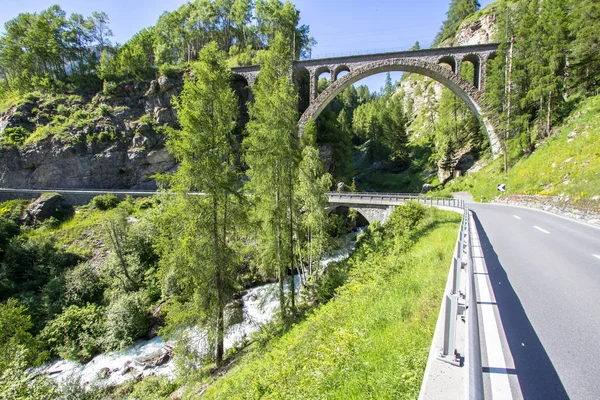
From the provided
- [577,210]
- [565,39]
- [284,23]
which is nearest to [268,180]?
[577,210]

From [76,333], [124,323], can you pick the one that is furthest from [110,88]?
[124,323]

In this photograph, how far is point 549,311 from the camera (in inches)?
162

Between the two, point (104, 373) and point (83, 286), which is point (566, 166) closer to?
point (104, 373)

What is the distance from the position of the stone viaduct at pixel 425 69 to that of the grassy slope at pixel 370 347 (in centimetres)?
3104

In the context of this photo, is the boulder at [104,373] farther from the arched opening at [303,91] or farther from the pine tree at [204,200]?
the arched opening at [303,91]

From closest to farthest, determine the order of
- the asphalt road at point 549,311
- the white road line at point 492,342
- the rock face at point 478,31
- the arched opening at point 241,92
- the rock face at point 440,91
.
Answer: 1. the white road line at point 492,342
2. the asphalt road at point 549,311
3. the rock face at point 440,91
4. the arched opening at point 241,92
5. the rock face at point 478,31

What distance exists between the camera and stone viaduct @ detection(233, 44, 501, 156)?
1280 inches

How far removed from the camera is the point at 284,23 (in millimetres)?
43812

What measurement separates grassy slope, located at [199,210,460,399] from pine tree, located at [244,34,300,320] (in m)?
6.12

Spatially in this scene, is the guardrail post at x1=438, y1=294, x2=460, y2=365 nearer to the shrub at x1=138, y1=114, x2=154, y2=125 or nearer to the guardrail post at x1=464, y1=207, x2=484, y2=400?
the guardrail post at x1=464, y1=207, x2=484, y2=400

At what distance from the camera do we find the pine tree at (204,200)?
9.46 m

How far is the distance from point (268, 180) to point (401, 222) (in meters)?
8.25

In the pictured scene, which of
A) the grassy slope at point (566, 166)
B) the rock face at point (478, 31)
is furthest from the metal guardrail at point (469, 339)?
the rock face at point (478, 31)

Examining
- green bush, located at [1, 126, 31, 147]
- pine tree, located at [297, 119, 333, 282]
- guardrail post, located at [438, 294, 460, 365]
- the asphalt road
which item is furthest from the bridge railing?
green bush, located at [1, 126, 31, 147]
